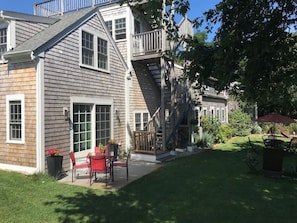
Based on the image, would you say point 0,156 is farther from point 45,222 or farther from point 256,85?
point 256,85

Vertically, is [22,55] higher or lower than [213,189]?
higher

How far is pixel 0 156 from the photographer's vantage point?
9273 millimetres

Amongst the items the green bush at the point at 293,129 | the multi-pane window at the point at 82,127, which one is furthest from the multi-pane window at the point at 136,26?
the green bush at the point at 293,129

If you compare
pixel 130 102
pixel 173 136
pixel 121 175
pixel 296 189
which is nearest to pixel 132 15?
pixel 130 102

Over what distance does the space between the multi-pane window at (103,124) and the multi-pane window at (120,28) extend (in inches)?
165

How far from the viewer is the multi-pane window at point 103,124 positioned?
11.3 metres

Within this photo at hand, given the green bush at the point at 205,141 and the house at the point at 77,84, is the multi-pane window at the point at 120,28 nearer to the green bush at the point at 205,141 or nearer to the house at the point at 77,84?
the house at the point at 77,84

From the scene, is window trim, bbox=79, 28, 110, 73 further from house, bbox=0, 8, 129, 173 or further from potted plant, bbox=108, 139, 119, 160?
potted plant, bbox=108, 139, 119, 160

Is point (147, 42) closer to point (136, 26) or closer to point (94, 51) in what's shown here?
point (136, 26)

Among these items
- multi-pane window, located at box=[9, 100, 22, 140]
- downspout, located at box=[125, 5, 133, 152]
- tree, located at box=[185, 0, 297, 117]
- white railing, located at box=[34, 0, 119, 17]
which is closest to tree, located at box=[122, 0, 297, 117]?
tree, located at box=[185, 0, 297, 117]

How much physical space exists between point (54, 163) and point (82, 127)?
7.70 ft

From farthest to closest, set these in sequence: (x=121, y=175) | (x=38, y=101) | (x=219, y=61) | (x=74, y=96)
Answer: (x=74, y=96)
(x=121, y=175)
(x=38, y=101)
(x=219, y=61)

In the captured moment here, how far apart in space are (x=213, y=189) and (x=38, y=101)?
6.10 meters

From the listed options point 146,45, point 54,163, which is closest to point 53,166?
point 54,163
